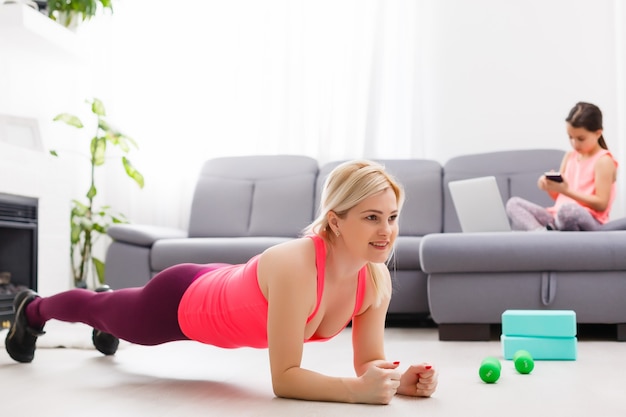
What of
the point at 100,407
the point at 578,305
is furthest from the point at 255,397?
the point at 578,305

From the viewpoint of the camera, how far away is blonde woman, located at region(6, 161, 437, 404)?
1.77m

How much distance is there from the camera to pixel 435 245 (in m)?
3.39

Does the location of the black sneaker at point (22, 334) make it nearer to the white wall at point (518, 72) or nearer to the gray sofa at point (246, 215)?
the gray sofa at point (246, 215)

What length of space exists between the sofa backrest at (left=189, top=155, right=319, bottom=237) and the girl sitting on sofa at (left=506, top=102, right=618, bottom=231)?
4.73ft

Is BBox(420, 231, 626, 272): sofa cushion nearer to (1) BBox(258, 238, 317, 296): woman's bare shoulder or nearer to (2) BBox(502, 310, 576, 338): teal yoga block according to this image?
(2) BBox(502, 310, 576, 338): teal yoga block

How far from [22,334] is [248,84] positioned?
314 centimetres

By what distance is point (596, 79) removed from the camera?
4.83 meters

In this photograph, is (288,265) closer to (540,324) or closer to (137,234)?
(540,324)

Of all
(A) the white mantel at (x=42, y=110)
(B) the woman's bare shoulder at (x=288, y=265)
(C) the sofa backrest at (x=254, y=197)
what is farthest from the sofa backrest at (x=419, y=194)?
(B) the woman's bare shoulder at (x=288, y=265)

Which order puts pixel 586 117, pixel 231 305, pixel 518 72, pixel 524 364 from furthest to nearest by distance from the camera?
pixel 518 72, pixel 586 117, pixel 524 364, pixel 231 305

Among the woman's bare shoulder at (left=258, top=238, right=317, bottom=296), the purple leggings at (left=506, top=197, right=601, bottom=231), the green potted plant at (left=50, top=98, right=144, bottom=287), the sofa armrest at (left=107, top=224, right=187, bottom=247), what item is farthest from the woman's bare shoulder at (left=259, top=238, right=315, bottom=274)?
the green potted plant at (left=50, top=98, right=144, bottom=287)

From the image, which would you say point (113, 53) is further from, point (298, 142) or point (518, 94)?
point (518, 94)

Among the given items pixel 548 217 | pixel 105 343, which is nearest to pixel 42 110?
pixel 105 343

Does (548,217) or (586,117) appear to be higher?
(586,117)
